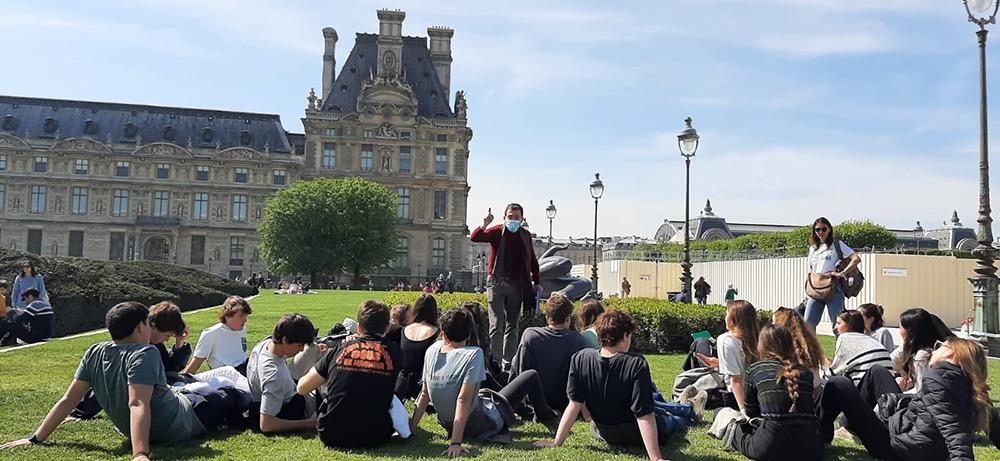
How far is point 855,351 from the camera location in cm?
752

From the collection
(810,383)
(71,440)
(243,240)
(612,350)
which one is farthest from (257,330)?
(243,240)

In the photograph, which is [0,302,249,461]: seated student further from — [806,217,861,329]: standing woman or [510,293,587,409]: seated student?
[806,217,861,329]: standing woman

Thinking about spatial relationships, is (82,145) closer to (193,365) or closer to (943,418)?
(193,365)

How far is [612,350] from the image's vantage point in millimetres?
6328

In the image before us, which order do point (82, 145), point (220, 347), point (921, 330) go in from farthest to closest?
point (82, 145), point (220, 347), point (921, 330)

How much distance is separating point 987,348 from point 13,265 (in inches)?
889

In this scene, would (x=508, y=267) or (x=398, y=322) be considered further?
(x=508, y=267)

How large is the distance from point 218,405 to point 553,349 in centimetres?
307

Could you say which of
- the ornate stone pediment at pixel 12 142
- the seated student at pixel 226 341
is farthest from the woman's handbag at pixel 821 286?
the ornate stone pediment at pixel 12 142

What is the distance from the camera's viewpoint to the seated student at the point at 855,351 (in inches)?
291

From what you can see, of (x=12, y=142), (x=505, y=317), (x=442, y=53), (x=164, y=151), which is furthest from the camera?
(x=442, y=53)

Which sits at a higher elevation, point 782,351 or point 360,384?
point 782,351

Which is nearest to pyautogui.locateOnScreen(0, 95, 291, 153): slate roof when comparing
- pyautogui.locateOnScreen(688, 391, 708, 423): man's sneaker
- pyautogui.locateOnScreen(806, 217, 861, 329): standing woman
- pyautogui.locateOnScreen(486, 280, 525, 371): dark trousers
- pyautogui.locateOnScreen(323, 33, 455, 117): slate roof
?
pyautogui.locateOnScreen(323, 33, 455, 117): slate roof

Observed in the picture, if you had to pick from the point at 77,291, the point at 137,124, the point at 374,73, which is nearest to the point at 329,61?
the point at 374,73
